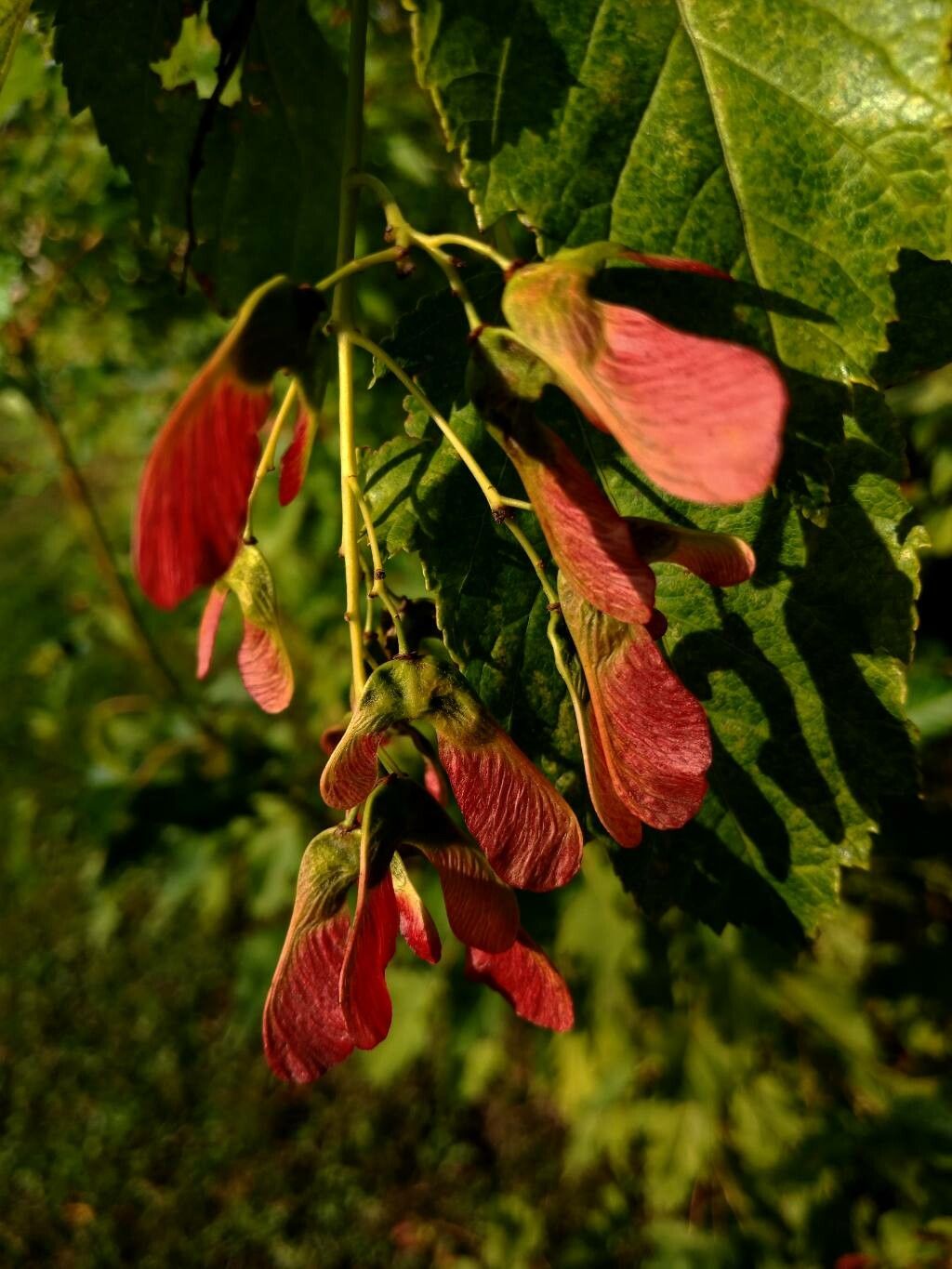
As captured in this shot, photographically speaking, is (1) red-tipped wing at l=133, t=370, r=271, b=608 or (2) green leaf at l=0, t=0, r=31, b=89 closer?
(1) red-tipped wing at l=133, t=370, r=271, b=608

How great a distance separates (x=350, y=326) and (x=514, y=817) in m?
0.31

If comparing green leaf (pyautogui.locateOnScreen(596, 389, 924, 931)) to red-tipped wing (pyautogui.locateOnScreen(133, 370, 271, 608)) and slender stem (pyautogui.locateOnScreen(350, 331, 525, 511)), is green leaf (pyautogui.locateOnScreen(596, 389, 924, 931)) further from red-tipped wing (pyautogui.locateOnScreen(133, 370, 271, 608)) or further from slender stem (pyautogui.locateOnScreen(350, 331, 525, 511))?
red-tipped wing (pyautogui.locateOnScreen(133, 370, 271, 608))

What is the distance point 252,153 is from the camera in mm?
867

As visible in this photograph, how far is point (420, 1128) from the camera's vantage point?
10.4 feet

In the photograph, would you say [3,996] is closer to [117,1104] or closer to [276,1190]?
[117,1104]

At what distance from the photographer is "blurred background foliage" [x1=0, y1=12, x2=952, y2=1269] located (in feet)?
5.16

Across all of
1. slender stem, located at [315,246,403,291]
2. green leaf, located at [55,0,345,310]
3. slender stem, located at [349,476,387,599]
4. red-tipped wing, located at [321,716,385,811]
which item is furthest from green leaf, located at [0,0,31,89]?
red-tipped wing, located at [321,716,385,811]

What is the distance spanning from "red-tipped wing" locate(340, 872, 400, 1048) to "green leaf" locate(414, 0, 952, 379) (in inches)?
14.9

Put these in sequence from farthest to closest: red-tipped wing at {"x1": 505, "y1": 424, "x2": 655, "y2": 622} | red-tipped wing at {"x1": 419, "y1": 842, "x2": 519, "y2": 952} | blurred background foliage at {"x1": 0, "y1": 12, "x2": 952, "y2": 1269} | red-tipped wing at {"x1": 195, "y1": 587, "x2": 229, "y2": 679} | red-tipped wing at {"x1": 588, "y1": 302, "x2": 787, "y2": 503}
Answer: blurred background foliage at {"x1": 0, "y1": 12, "x2": 952, "y2": 1269} < red-tipped wing at {"x1": 195, "y1": 587, "x2": 229, "y2": 679} < red-tipped wing at {"x1": 419, "y1": 842, "x2": 519, "y2": 952} < red-tipped wing at {"x1": 505, "y1": 424, "x2": 655, "y2": 622} < red-tipped wing at {"x1": 588, "y1": 302, "x2": 787, "y2": 503}

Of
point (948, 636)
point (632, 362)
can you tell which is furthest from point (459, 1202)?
point (632, 362)

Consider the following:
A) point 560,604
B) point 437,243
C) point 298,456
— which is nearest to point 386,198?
point 437,243

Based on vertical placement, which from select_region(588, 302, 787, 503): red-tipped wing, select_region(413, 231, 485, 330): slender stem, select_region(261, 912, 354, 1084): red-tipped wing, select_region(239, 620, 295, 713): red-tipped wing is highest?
select_region(588, 302, 787, 503): red-tipped wing

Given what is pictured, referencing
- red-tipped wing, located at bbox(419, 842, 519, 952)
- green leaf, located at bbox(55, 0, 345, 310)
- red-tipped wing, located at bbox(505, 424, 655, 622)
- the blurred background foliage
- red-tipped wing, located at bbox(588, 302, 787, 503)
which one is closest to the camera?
red-tipped wing, located at bbox(588, 302, 787, 503)

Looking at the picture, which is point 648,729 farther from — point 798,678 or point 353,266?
point 353,266
